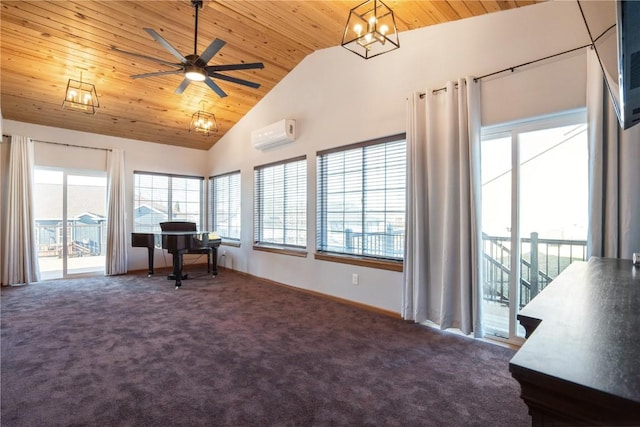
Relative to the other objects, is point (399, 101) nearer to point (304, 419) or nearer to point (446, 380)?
point (446, 380)

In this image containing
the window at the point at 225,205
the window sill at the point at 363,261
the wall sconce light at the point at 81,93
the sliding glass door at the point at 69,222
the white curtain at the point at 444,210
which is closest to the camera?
the white curtain at the point at 444,210

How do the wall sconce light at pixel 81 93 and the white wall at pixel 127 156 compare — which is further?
the white wall at pixel 127 156

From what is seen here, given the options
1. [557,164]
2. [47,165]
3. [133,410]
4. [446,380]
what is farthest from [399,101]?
[47,165]

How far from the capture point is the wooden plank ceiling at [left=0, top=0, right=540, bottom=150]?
3.46 meters

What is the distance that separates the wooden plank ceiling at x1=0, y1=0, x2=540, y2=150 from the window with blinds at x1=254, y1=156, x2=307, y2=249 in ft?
4.65

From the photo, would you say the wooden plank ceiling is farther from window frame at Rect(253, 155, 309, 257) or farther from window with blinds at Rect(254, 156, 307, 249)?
window with blinds at Rect(254, 156, 307, 249)

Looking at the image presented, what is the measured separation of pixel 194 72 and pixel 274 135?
2.12m

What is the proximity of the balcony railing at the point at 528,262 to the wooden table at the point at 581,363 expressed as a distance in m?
2.09

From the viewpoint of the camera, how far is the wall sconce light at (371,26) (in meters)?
2.57

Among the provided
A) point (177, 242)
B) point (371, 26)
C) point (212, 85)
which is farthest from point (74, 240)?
point (371, 26)

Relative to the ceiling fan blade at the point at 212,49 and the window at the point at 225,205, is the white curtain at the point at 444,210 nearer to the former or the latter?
the ceiling fan blade at the point at 212,49

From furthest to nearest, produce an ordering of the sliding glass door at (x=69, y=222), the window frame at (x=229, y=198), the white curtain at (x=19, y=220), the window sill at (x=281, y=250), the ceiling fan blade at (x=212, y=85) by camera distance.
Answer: the window frame at (x=229, y=198) → the sliding glass door at (x=69, y=222) → the white curtain at (x=19, y=220) → the window sill at (x=281, y=250) → the ceiling fan blade at (x=212, y=85)

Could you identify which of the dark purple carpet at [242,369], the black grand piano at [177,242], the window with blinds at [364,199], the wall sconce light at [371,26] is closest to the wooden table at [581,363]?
the dark purple carpet at [242,369]

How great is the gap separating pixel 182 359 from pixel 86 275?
4.67 meters
